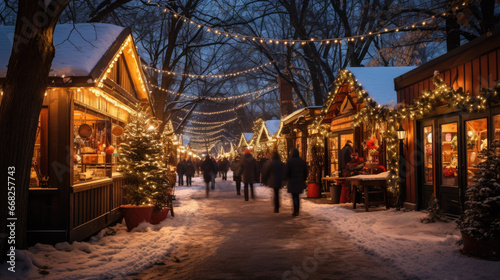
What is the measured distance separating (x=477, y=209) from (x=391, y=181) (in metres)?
6.75

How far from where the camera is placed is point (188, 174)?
31359mm

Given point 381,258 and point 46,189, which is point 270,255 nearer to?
point 381,258

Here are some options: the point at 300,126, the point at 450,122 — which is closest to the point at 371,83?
the point at 450,122

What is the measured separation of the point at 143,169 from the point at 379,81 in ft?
27.0

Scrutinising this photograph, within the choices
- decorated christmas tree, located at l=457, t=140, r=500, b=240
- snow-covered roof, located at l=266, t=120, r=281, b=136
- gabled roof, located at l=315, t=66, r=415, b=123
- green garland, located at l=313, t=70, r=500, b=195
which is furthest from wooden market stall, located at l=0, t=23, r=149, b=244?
snow-covered roof, located at l=266, t=120, r=281, b=136

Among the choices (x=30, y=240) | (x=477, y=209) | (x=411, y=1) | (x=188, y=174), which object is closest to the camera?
(x=477, y=209)

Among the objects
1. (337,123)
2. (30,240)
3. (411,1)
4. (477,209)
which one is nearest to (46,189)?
(30,240)

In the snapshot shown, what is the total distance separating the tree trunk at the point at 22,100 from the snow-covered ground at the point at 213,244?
929 mm

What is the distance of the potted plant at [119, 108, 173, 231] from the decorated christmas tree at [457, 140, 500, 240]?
726cm

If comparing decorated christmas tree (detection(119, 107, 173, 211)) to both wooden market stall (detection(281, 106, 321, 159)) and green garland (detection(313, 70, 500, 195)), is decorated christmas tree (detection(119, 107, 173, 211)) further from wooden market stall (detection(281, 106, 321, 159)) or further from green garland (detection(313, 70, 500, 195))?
wooden market stall (detection(281, 106, 321, 159))

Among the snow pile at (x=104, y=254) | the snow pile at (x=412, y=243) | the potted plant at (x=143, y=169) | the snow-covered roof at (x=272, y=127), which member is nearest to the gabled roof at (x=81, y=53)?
the potted plant at (x=143, y=169)

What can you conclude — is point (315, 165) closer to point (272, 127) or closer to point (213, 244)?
point (213, 244)

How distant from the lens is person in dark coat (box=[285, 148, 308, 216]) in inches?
522

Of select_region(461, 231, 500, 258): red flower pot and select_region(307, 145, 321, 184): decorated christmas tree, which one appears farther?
select_region(307, 145, 321, 184): decorated christmas tree
